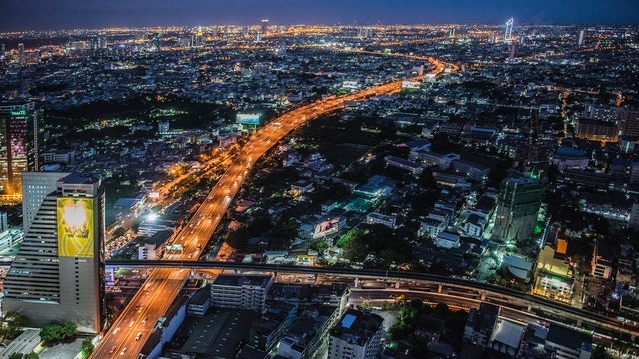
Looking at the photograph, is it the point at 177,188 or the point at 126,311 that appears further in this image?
the point at 177,188

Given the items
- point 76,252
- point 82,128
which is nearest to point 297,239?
point 76,252

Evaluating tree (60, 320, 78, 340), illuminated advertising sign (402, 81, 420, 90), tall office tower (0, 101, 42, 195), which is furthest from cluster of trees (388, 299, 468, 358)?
illuminated advertising sign (402, 81, 420, 90)

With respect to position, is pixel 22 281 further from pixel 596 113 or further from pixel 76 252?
pixel 596 113

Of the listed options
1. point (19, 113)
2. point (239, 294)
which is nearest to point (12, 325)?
point (239, 294)

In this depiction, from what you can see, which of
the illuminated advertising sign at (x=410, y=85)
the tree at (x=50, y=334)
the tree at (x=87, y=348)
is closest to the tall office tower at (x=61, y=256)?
the tree at (x=50, y=334)

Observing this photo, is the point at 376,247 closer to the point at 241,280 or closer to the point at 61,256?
the point at 241,280

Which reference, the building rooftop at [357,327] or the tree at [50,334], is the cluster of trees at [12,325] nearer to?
the tree at [50,334]

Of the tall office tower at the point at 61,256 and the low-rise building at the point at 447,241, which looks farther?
the low-rise building at the point at 447,241
